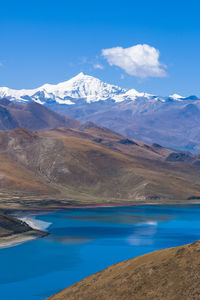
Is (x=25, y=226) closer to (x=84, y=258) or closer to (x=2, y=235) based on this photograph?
(x=2, y=235)

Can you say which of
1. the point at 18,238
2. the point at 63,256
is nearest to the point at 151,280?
the point at 63,256

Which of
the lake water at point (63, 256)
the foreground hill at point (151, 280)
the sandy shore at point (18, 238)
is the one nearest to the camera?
the foreground hill at point (151, 280)

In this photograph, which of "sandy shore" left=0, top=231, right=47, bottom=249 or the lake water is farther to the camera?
"sandy shore" left=0, top=231, right=47, bottom=249

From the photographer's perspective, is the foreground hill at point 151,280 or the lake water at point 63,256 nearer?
the foreground hill at point 151,280

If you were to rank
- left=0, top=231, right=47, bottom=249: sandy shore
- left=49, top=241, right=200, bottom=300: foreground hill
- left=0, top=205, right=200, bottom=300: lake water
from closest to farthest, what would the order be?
left=49, top=241, right=200, bottom=300: foreground hill
left=0, top=205, right=200, bottom=300: lake water
left=0, top=231, right=47, bottom=249: sandy shore

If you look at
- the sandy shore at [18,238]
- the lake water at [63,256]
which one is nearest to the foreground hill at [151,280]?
the lake water at [63,256]

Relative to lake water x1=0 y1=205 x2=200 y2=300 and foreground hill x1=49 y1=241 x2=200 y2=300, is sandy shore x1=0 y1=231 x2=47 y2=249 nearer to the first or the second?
lake water x1=0 y1=205 x2=200 y2=300

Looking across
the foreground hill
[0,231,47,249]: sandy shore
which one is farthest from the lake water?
the foreground hill

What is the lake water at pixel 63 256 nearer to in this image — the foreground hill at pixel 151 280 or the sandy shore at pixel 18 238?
the sandy shore at pixel 18 238

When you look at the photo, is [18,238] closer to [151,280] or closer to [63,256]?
[63,256]
